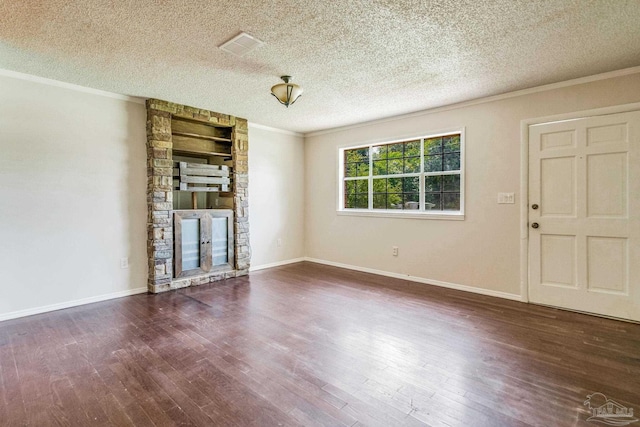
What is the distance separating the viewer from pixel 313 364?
2312 millimetres

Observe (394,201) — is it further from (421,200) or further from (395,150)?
(395,150)

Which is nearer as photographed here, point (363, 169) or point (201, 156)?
point (201, 156)

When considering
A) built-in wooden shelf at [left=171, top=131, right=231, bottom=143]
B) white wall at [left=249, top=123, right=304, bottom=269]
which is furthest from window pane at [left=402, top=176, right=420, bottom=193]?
built-in wooden shelf at [left=171, top=131, right=231, bottom=143]

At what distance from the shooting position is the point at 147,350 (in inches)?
99.7

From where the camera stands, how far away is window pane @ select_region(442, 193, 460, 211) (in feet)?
14.2

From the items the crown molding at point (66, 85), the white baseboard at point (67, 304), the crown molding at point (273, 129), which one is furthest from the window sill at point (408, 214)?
the crown molding at point (66, 85)

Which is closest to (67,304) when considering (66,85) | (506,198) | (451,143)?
(66,85)

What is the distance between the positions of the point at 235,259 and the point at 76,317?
212 centimetres

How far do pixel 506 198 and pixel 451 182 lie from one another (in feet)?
2.47

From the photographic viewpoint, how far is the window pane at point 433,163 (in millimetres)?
4492

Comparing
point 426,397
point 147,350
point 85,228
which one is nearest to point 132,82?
point 85,228

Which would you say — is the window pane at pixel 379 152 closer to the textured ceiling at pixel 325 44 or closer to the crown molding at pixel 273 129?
the textured ceiling at pixel 325 44

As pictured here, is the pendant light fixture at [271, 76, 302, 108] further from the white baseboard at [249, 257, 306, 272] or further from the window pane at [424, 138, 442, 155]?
the white baseboard at [249, 257, 306, 272]

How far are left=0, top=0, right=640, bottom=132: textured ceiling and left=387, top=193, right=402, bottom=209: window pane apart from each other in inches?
63.9
